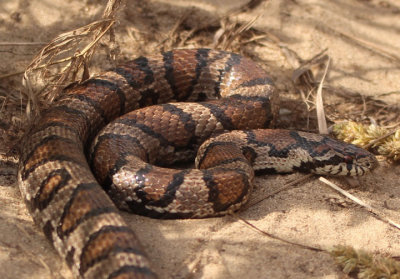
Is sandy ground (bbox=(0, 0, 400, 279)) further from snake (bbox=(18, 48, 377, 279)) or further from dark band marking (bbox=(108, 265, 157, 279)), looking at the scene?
dark band marking (bbox=(108, 265, 157, 279))

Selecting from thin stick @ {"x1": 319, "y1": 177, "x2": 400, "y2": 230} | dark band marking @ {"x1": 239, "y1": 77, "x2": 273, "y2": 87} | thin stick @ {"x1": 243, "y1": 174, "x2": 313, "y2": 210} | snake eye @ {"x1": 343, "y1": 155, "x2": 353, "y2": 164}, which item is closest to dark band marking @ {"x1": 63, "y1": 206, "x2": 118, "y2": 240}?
thin stick @ {"x1": 243, "y1": 174, "x2": 313, "y2": 210}

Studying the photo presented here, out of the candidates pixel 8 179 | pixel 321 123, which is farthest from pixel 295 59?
pixel 8 179

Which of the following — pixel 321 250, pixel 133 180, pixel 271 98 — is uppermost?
pixel 271 98

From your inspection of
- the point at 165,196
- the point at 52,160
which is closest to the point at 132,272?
the point at 165,196

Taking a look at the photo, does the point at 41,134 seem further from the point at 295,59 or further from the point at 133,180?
the point at 295,59

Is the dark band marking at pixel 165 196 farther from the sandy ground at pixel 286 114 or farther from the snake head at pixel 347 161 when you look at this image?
the snake head at pixel 347 161

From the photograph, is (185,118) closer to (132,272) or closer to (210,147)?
(210,147)
